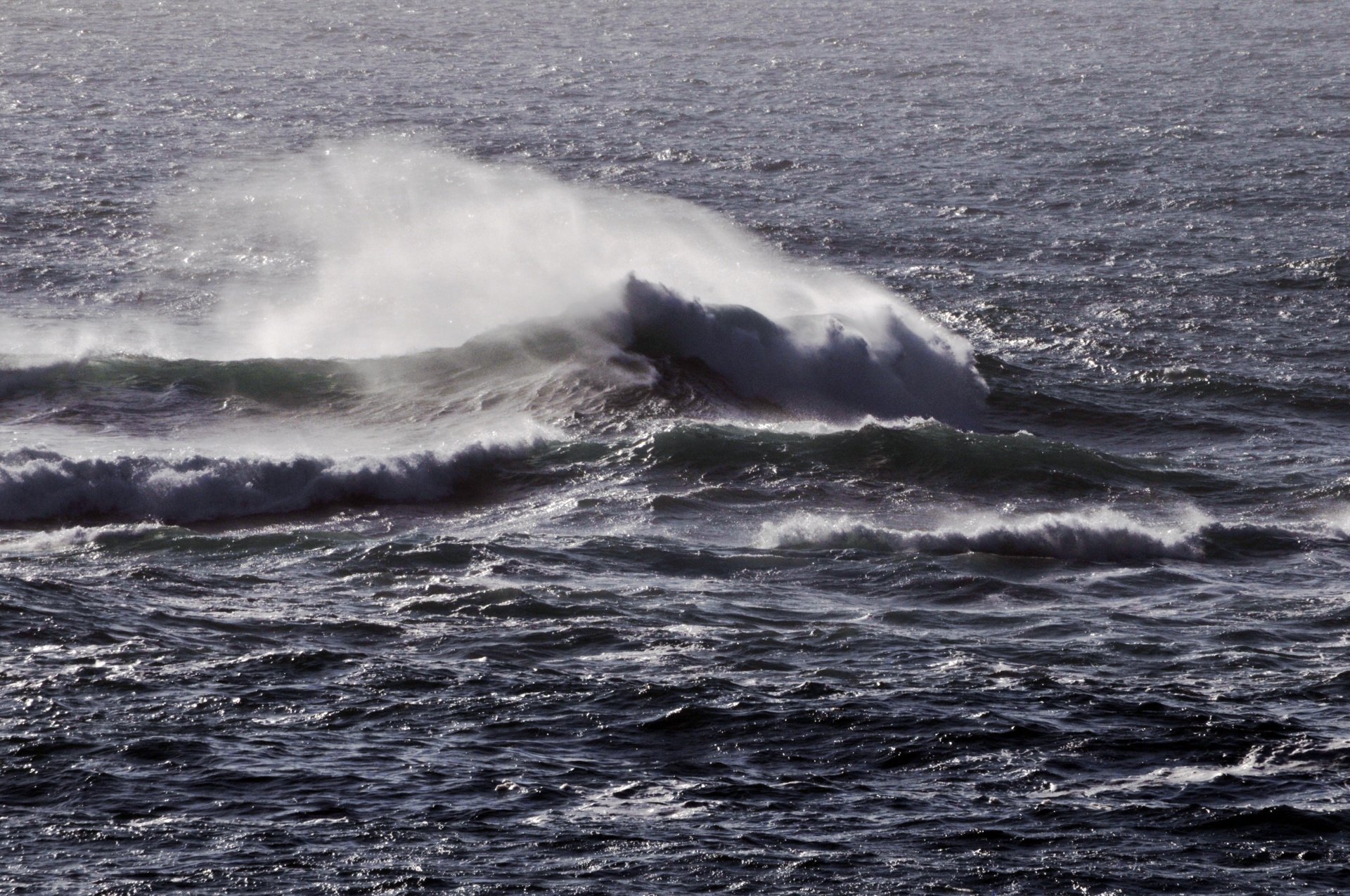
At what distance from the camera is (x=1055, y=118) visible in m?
51.3

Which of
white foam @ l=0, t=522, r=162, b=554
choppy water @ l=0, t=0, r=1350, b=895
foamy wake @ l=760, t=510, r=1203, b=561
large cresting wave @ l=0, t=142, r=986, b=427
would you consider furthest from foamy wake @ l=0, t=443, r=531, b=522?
large cresting wave @ l=0, t=142, r=986, b=427

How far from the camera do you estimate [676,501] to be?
22312 mm

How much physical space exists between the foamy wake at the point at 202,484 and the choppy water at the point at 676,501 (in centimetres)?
8

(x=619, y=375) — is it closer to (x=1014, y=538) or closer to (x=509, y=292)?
(x=509, y=292)

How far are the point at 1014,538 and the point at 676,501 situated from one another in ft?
14.6

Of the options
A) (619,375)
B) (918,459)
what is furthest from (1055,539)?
(619,375)

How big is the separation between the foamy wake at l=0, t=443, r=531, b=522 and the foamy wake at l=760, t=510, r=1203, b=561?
5207 mm

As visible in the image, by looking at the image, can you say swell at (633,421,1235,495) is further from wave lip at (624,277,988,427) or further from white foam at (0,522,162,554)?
white foam at (0,522,162,554)

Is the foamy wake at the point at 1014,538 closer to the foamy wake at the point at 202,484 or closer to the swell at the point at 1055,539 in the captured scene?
the swell at the point at 1055,539

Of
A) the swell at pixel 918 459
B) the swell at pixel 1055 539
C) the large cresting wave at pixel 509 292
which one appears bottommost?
the swell at pixel 1055 539

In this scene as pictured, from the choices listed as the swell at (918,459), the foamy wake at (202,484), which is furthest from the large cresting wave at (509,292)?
the foamy wake at (202,484)

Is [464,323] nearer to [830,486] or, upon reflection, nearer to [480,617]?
[830,486]

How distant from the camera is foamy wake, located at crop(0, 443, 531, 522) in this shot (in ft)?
70.9

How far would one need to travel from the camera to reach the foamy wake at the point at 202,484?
21625mm
